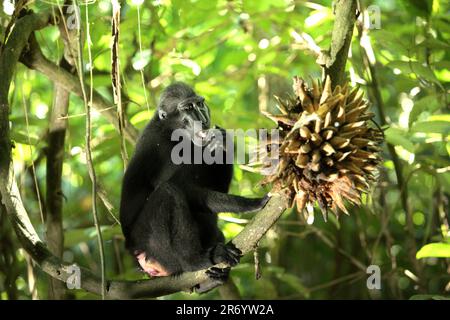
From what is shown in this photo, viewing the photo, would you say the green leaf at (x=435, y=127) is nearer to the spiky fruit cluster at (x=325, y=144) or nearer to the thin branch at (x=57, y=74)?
the spiky fruit cluster at (x=325, y=144)

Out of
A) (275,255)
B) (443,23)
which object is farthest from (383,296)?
(443,23)

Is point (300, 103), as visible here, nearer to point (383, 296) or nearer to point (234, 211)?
point (234, 211)

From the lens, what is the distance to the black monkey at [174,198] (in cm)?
297

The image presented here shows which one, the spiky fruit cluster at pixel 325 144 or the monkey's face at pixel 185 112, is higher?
the monkey's face at pixel 185 112

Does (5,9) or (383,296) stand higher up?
(5,9)

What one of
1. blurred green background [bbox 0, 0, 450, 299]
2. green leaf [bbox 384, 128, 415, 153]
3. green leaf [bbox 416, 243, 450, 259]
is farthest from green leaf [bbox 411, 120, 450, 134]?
green leaf [bbox 416, 243, 450, 259]

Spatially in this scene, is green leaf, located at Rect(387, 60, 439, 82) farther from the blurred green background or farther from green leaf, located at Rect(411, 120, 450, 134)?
green leaf, located at Rect(411, 120, 450, 134)

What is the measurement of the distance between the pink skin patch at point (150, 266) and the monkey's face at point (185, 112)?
641 millimetres

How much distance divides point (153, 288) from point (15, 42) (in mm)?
1305

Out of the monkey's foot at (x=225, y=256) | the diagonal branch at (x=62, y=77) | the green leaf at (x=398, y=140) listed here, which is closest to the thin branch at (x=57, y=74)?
the diagonal branch at (x=62, y=77)

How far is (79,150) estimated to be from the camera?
4.05 meters

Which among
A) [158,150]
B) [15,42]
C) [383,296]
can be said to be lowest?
[383,296]

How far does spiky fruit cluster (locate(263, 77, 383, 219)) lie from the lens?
176 centimetres

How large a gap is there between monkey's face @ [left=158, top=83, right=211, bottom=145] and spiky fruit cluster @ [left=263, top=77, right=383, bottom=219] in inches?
53.1
